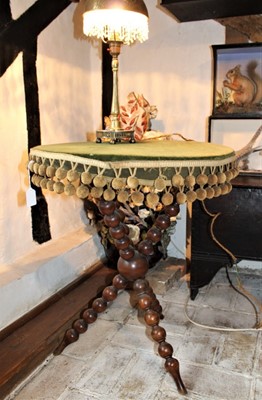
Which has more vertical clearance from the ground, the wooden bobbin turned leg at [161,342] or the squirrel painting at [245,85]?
the squirrel painting at [245,85]

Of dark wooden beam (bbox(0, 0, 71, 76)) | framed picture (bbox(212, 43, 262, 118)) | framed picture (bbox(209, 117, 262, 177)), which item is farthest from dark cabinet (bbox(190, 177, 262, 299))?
dark wooden beam (bbox(0, 0, 71, 76))

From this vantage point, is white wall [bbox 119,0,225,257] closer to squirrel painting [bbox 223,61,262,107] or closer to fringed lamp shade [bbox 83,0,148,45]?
squirrel painting [bbox 223,61,262,107]

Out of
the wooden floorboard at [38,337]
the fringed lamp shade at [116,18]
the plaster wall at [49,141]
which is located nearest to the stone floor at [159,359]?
the wooden floorboard at [38,337]

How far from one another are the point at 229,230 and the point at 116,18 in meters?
1.15

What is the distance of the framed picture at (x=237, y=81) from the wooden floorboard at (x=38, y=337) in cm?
128

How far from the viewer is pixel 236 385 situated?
4.64 feet

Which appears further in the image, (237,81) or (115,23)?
(237,81)

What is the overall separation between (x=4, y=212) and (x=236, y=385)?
4.16ft

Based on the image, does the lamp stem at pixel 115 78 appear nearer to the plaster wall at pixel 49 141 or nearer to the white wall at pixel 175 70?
the plaster wall at pixel 49 141

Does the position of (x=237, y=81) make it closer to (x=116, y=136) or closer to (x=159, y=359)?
(x=116, y=136)

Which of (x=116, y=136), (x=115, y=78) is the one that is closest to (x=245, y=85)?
(x=115, y=78)

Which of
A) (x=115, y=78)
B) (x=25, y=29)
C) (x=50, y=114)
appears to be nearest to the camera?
(x=115, y=78)

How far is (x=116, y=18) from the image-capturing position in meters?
1.41

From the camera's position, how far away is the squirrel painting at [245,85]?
6.93 ft
